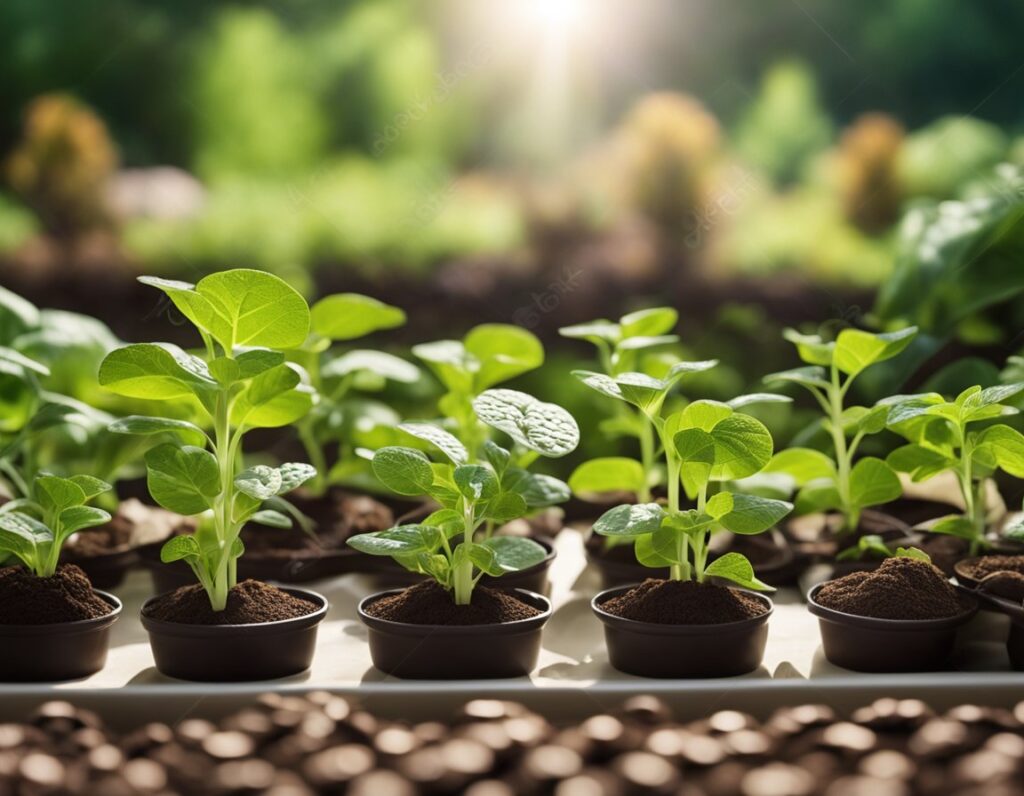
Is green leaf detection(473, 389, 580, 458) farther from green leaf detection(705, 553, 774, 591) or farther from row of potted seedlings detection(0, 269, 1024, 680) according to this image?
green leaf detection(705, 553, 774, 591)

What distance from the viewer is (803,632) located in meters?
1.31

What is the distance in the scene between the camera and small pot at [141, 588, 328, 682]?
1126mm

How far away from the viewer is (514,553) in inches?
46.7

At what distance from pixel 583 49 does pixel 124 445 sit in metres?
1.08

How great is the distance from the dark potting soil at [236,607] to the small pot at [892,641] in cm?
54

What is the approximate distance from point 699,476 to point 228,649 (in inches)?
19.3

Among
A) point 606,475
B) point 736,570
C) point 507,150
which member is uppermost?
point 507,150

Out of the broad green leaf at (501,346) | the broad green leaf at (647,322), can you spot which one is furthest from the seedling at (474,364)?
the broad green leaf at (647,322)

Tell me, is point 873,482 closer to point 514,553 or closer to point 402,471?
point 514,553

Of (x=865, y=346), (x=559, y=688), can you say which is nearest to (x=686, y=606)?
(x=559, y=688)

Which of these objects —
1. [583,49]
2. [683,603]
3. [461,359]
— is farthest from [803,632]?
[583,49]

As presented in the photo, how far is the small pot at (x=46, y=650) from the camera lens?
1.13 m

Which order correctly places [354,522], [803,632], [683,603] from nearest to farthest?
[683,603] → [803,632] → [354,522]

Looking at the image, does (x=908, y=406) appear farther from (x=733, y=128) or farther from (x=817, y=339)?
(x=733, y=128)
